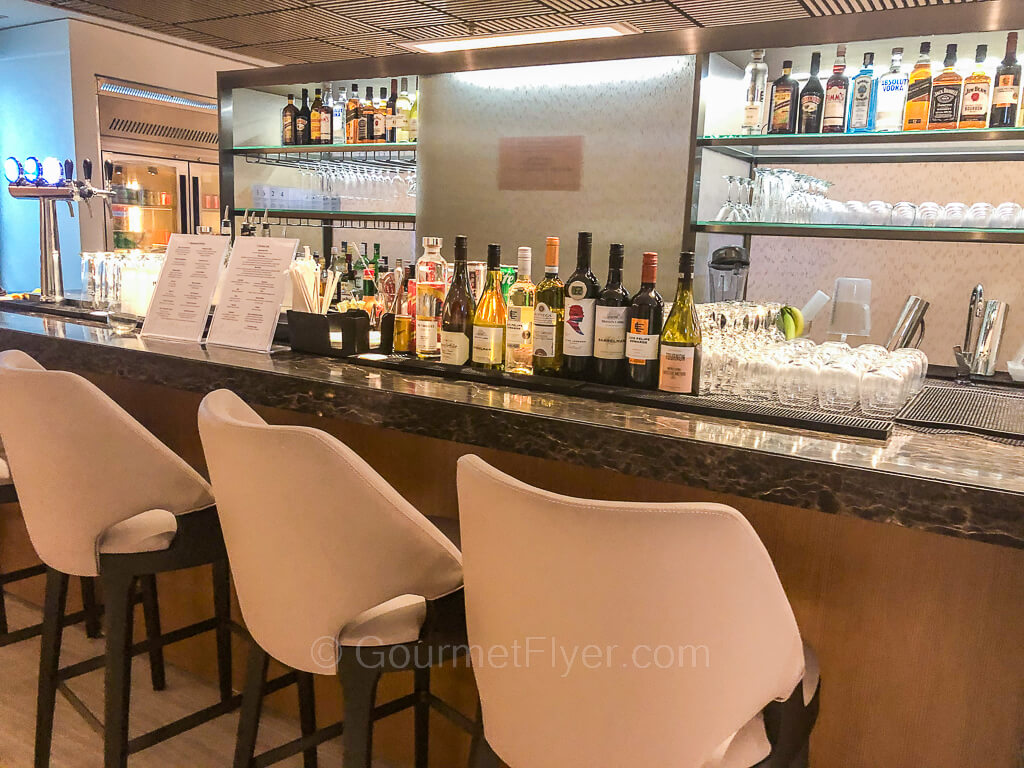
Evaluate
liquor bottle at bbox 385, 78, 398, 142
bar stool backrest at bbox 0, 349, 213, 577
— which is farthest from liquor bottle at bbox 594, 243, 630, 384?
liquor bottle at bbox 385, 78, 398, 142

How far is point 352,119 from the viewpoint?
4.14 metres

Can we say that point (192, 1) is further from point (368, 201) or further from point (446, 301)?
point (446, 301)

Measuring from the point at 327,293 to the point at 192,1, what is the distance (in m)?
Answer: 3.86

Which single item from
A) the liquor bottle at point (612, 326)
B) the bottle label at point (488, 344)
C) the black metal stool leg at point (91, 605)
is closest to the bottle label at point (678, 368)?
the liquor bottle at point (612, 326)

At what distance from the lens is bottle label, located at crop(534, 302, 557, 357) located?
5.73 feet

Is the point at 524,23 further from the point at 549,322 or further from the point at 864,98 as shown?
the point at 549,322

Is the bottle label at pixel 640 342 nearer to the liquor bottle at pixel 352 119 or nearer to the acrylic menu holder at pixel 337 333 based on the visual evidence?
the acrylic menu holder at pixel 337 333

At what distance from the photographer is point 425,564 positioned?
1241 millimetres

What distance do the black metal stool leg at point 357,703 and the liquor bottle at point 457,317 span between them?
0.76 m

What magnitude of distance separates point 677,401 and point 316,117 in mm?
3351

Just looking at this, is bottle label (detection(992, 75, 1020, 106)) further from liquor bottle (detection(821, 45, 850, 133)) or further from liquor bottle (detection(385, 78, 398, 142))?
liquor bottle (detection(385, 78, 398, 142))

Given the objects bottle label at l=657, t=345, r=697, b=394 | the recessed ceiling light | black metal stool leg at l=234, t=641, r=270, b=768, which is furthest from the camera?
the recessed ceiling light

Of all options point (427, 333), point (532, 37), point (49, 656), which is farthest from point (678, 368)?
point (532, 37)

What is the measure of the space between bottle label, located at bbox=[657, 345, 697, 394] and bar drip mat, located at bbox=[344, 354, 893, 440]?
28 mm
